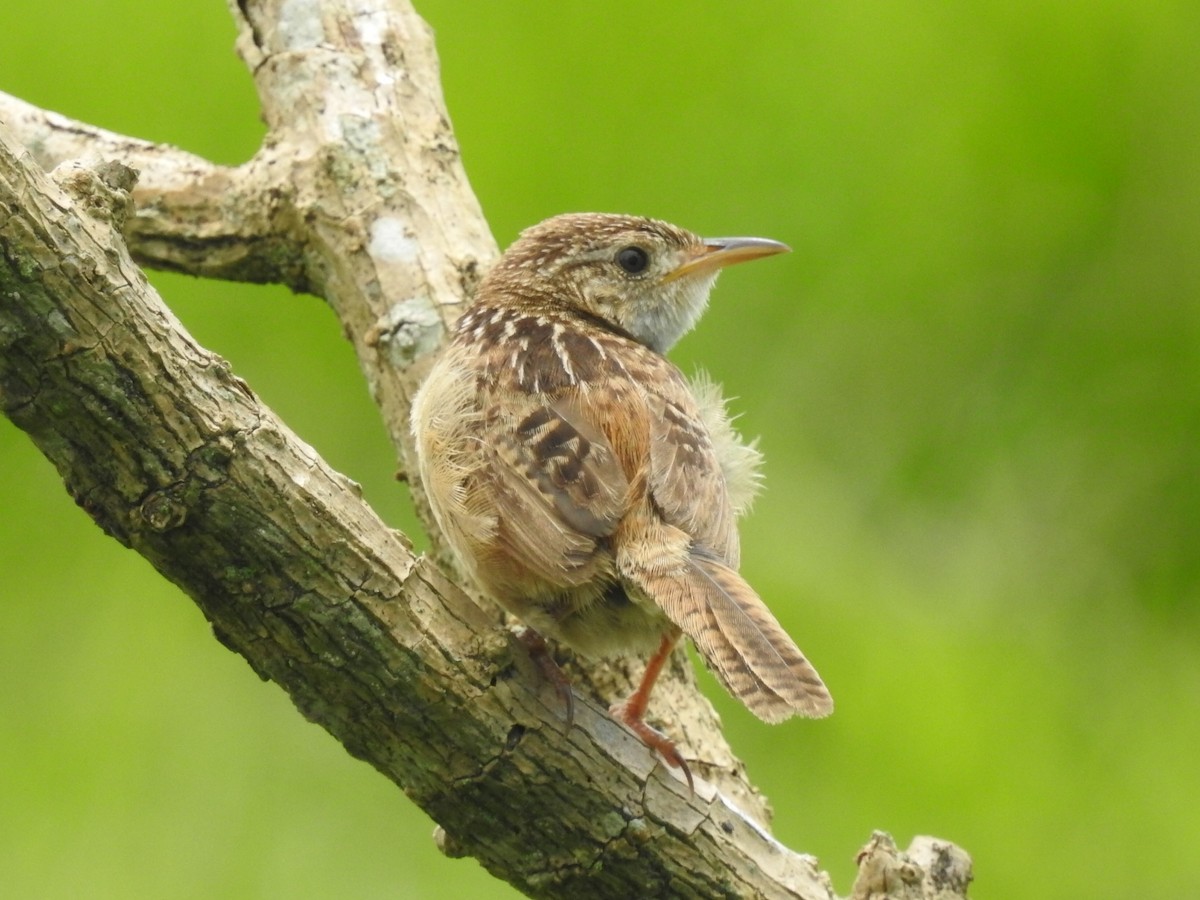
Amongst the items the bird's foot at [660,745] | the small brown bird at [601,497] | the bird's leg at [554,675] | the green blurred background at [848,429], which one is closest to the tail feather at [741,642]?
the small brown bird at [601,497]

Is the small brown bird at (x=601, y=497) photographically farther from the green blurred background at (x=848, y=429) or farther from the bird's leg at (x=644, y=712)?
the green blurred background at (x=848, y=429)

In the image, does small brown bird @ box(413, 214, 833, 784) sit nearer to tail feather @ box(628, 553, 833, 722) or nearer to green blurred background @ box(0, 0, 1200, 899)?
tail feather @ box(628, 553, 833, 722)

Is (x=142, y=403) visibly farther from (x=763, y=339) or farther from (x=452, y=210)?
(x=763, y=339)

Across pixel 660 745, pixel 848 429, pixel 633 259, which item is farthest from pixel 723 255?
pixel 660 745

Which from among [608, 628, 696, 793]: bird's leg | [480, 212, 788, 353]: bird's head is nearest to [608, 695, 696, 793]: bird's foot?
[608, 628, 696, 793]: bird's leg

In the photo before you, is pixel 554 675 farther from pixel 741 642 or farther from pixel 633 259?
pixel 633 259

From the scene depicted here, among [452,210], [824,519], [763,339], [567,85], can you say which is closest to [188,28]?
[567,85]

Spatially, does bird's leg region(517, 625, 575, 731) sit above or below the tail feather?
below

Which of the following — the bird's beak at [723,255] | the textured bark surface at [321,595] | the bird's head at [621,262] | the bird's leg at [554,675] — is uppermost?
the bird's beak at [723,255]
